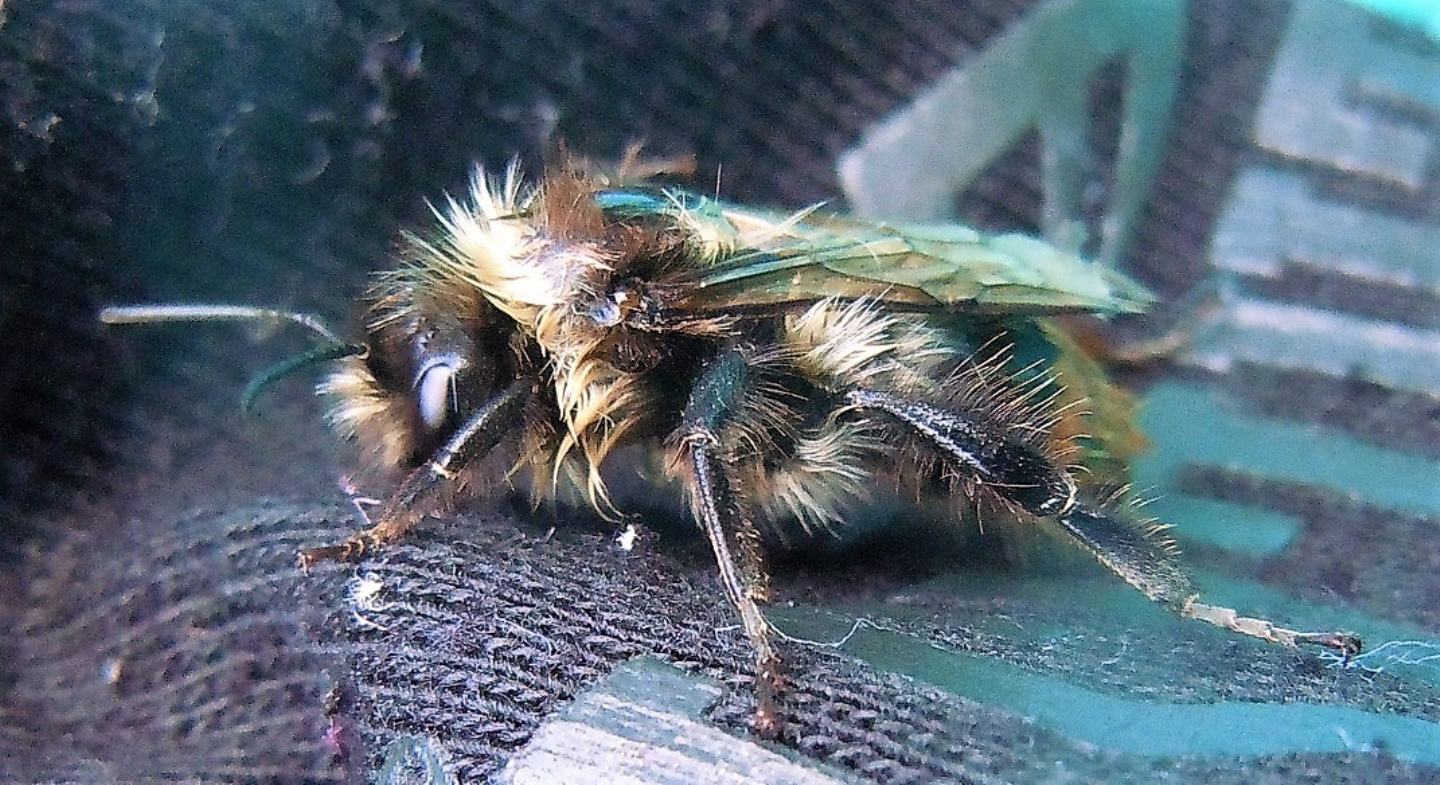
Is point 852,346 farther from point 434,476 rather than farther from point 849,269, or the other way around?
point 434,476

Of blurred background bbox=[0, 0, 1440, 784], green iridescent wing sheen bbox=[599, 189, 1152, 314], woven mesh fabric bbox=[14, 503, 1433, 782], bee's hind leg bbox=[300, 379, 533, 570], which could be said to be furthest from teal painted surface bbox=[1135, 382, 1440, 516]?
bee's hind leg bbox=[300, 379, 533, 570]

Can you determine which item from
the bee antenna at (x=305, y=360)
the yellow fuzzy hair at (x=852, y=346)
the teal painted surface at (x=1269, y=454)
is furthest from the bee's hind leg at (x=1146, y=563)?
the bee antenna at (x=305, y=360)

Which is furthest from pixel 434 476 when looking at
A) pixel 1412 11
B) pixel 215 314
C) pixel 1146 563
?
pixel 1412 11

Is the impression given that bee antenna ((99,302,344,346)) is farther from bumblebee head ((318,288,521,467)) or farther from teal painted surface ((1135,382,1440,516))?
teal painted surface ((1135,382,1440,516))

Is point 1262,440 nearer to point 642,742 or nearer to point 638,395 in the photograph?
point 638,395

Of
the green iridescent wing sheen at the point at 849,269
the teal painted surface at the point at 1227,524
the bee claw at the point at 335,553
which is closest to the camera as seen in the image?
the bee claw at the point at 335,553

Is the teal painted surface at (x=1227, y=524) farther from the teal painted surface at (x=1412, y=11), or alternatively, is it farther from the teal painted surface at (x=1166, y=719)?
the teal painted surface at (x=1412, y=11)
